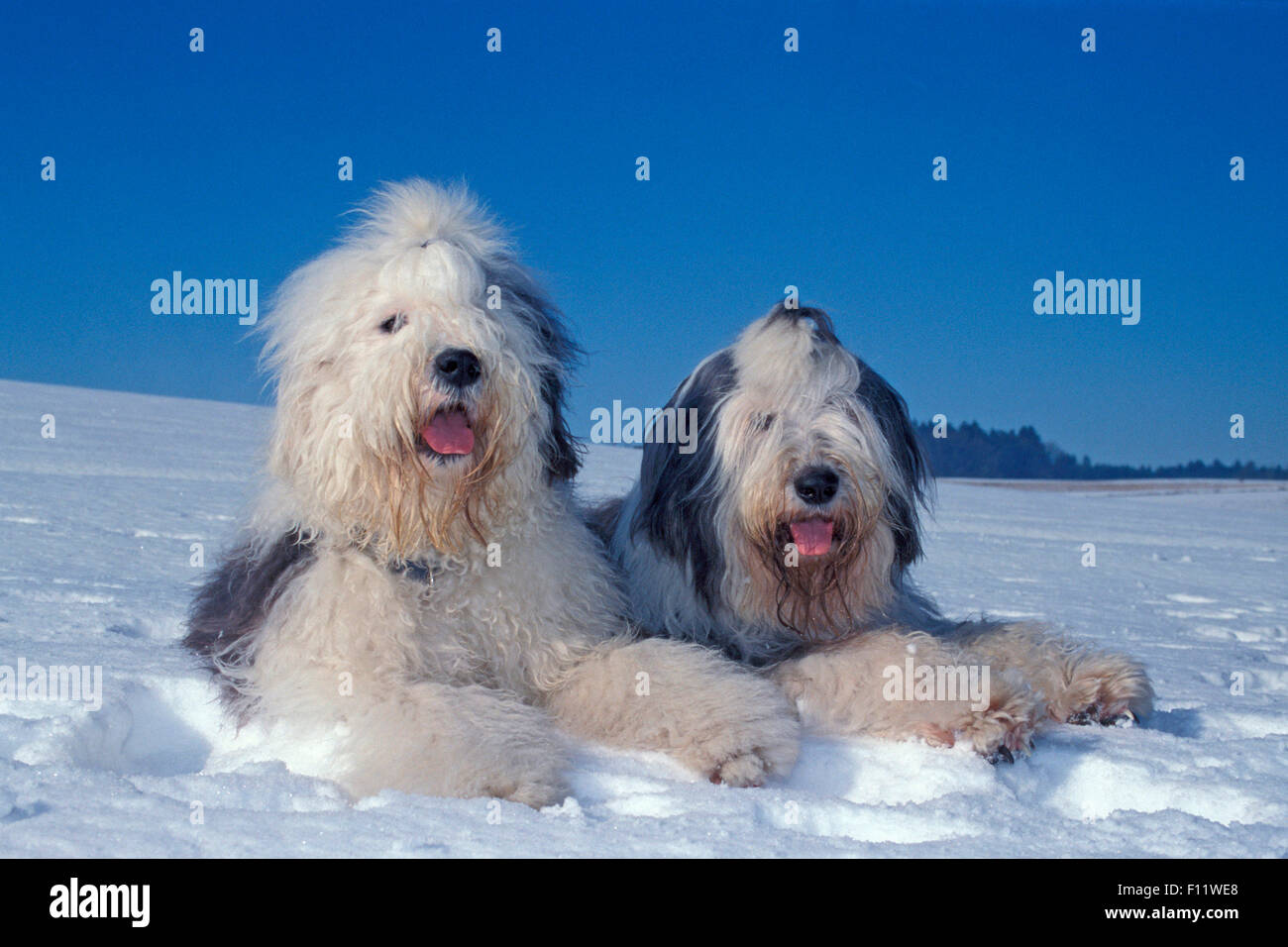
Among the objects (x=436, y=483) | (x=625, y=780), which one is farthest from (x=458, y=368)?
(x=625, y=780)

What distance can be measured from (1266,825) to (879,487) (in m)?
1.37

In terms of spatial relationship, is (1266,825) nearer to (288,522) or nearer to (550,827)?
(550,827)

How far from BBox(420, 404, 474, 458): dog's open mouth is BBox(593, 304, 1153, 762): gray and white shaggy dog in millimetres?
813

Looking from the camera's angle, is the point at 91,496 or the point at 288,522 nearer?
the point at 288,522

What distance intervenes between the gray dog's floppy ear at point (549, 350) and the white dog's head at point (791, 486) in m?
0.39

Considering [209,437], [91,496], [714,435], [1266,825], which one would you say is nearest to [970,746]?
[1266,825]

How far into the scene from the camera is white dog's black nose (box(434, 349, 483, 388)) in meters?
2.94

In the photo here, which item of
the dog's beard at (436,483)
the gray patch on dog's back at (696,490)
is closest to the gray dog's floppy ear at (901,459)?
the gray patch on dog's back at (696,490)

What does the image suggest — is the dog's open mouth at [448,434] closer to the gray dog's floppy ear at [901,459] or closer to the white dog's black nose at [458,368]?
the white dog's black nose at [458,368]

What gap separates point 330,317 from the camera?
314 cm

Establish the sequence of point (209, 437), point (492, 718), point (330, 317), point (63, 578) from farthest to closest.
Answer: point (209, 437), point (63, 578), point (330, 317), point (492, 718)

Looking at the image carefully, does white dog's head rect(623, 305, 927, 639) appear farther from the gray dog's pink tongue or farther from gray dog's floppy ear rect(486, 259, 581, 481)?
gray dog's floppy ear rect(486, 259, 581, 481)

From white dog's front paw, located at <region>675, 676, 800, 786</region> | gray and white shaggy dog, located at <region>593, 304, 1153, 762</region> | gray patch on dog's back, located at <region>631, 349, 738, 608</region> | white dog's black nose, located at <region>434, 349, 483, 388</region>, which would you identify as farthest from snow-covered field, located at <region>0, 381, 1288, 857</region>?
white dog's black nose, located at <region>434, 349, 483, 388</region>

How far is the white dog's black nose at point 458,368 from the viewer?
9.64 feet
